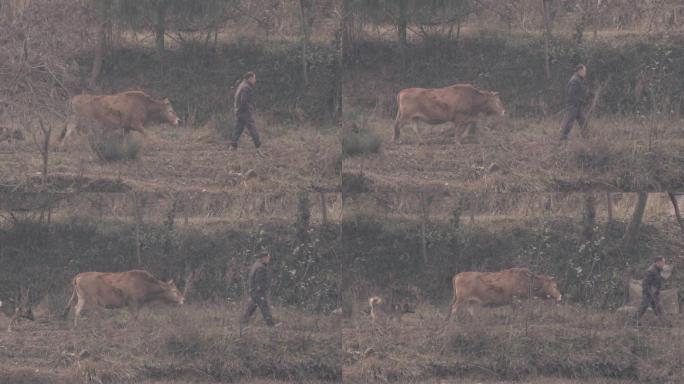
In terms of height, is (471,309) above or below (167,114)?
below

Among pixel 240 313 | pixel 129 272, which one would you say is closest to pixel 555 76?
pixel 240 313

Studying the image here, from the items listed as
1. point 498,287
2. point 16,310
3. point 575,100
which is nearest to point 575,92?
point 575,100

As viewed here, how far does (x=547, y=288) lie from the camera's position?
1861 centimetres

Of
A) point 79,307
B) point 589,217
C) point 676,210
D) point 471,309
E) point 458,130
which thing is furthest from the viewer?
point 589,217

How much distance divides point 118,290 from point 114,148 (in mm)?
2215

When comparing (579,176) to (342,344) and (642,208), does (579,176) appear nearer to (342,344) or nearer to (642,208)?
(642,208)

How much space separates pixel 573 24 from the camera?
64.6 feet

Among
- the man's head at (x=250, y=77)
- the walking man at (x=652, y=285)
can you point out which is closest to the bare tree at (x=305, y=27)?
the man's head at (x=250, y=77)

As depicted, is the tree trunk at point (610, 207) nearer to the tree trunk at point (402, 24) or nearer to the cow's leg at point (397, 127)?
the cow's leg at point (397, 127)

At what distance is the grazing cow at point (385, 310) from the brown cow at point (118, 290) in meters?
3.09

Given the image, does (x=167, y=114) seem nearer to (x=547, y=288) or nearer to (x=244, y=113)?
(x=244, y=113)

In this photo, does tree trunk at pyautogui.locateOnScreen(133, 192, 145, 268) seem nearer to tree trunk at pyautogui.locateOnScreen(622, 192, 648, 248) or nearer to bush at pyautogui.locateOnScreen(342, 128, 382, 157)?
bush at pyautogui.locateOnScreen(342, 128, 382, 157)

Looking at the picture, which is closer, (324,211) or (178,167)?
(178,167)

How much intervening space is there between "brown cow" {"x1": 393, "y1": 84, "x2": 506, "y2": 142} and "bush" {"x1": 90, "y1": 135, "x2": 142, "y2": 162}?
13.4 feet
